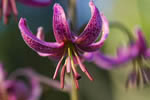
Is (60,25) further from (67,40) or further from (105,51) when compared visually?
(105,51)

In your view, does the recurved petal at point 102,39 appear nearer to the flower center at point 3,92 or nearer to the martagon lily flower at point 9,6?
the martagon lily flower at point 9,6

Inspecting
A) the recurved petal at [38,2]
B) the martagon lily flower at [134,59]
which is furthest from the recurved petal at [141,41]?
the recurved petal at [38,2]

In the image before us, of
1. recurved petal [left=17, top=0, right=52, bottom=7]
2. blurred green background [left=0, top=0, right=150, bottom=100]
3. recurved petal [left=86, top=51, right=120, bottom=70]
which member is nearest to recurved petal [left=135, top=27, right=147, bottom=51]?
recurved petal [left=86, top=51, right=120, bottom=70]

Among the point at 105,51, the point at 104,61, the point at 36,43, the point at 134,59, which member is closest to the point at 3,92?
the point at 104,61

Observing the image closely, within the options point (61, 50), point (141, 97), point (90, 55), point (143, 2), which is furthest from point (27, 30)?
point (141, 97)

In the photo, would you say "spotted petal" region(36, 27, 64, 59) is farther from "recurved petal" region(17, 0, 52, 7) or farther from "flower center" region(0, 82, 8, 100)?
"flower center" region(0, 82, 8, 100)

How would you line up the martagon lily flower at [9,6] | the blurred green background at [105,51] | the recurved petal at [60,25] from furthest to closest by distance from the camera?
the blurred green background at [105,51], the martagon lily flower at [9,6], the recurved petal at [60,25]

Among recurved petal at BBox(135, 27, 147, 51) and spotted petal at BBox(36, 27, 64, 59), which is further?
recurved petal at BBox(135, 27, 147, 51)
